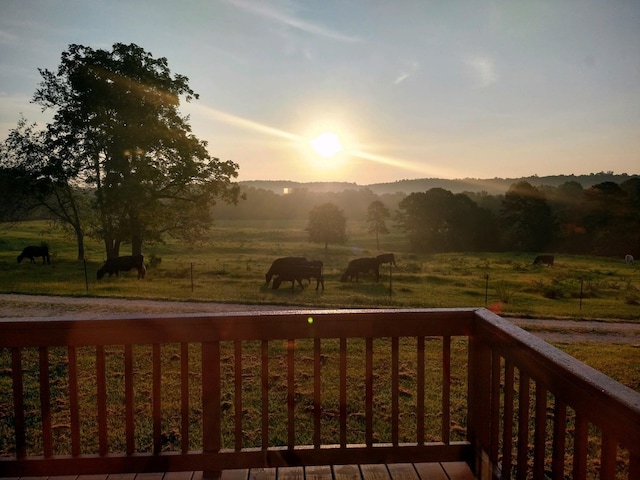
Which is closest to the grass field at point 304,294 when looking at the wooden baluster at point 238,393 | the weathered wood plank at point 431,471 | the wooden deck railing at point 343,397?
the wooden deck railing at point 343,397

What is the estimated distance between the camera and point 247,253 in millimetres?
39656

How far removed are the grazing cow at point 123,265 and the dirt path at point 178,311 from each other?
610 cm

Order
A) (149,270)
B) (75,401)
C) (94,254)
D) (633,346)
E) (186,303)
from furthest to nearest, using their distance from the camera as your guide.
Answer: (94,254), (149,270), (186,303), (633,346), (75,401)

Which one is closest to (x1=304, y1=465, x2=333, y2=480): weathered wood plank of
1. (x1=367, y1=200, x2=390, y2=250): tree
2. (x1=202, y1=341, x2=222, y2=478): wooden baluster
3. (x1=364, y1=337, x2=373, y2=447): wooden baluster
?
(x1=364, y1=337, x2=373, y2=447): wooden baluster

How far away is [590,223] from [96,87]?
1811 inches

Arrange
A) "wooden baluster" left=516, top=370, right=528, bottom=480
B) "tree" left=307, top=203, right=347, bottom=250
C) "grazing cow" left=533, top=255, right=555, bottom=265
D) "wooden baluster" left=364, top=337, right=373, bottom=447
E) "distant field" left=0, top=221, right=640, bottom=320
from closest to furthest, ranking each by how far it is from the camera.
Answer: "wooden baluster" left=516, top=370, right=528, bottom=480, "wooden baluster" left=364, top=337, right=373, bottom=447, "distant field" left=0, top=221, right=640, bottom=320, "grazing cow" left=533, top=255, right=555, bottom=265, "tree" left=307, top=203, right=347, bottom=250

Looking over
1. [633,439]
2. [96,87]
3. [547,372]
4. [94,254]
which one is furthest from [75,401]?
[94,254]

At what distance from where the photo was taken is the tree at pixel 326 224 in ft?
160

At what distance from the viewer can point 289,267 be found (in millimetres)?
20797

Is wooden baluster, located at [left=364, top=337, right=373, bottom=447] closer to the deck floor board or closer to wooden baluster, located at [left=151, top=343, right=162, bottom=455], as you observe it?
the deck floor board

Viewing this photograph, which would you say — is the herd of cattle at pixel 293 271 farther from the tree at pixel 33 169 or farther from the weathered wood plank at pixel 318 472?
the weathered wood plank at pixel 318 472

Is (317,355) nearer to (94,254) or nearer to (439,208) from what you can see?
(94,254)

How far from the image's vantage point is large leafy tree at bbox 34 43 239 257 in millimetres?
23812

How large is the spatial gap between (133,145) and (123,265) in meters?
6.08
